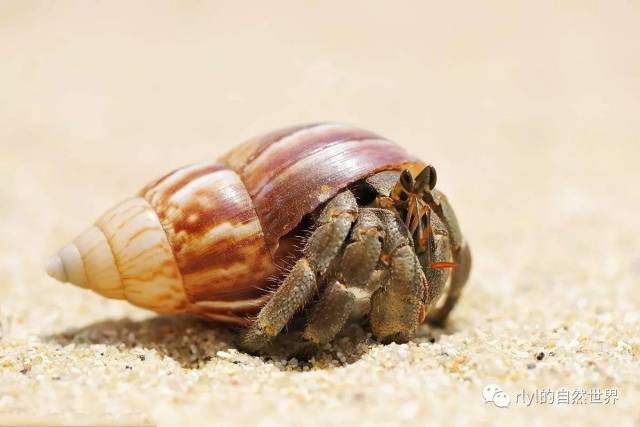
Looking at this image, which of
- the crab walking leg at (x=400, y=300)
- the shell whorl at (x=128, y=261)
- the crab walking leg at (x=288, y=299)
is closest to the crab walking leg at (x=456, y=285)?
the crab walking leg at (x=400, y=300)

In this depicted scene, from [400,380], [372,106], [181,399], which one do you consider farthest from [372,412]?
[372,106]

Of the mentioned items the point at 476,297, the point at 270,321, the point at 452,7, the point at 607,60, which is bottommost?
the point at 476,297

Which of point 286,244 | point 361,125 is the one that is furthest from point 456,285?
point 361,125

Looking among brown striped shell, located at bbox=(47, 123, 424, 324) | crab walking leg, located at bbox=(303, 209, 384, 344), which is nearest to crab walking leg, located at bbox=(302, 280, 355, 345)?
crab walking leg, located at bbox=(303, 209, 384, 344)

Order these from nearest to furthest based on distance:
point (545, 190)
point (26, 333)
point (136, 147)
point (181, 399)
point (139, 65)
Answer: point (181, 399) < point (26, 333) < point (545, 190) < point (136, 147) < point (139, 65)

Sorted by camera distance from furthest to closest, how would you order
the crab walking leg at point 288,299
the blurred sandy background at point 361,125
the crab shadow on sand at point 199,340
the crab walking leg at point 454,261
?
1. the crab walking leg at point 454,261
2. the crab shadow on sand at point 199,340
3. the crab walking leg at point 288,299
4. the blurred sandy background at point 361,125

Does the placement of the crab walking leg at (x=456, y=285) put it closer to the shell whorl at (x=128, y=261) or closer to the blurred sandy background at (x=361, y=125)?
the blurred sandy background at (x=361, y=125)

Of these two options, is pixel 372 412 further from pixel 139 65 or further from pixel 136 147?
pixel 139 65
